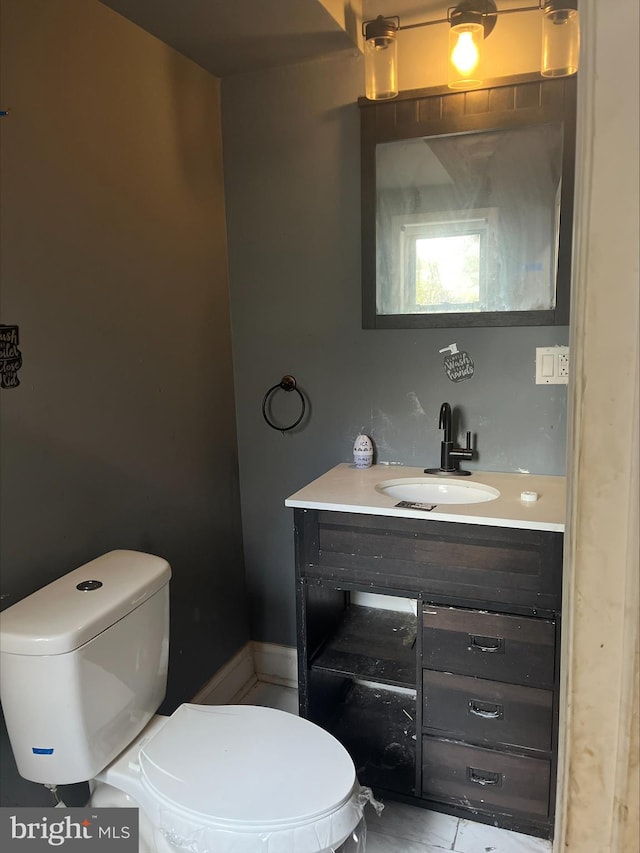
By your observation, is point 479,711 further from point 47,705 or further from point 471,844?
point 47,705

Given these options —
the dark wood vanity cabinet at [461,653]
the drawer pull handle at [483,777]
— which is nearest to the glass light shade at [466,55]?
the dark wood vanity cabinet at [461,653]

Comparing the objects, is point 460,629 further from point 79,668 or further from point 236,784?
point 79,668

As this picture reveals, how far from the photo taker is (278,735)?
1.37m

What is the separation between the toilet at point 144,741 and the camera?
1.18 m

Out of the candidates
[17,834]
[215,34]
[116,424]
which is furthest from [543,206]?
[17,834]

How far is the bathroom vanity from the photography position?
1.54 metres

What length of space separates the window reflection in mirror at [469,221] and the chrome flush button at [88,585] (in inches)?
47.6

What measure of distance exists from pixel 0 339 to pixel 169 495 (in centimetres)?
75

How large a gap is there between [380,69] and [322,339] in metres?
0.84

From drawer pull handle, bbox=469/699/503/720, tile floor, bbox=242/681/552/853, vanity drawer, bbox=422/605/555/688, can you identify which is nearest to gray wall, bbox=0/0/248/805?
tile floor, bbox=242/681/552/853

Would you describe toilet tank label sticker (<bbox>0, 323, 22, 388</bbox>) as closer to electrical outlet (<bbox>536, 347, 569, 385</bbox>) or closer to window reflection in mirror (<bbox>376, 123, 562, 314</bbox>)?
window reflection in mirror (<bbox>376, 123, 562, 314</bbox>)

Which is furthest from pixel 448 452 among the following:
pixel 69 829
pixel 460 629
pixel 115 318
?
pixel 69 829

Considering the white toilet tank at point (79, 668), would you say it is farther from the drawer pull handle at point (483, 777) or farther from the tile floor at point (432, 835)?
the drawer pull handle at point (483, 777)

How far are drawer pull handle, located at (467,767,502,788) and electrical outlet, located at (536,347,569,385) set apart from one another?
1119mm
